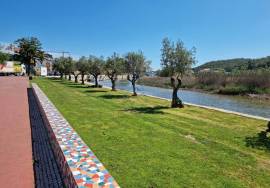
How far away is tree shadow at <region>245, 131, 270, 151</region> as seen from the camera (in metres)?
7.69

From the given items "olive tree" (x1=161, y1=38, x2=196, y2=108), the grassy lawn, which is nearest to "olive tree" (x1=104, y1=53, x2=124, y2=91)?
"olive tree" (x1=161, y1=38, x2=196, y2=108)

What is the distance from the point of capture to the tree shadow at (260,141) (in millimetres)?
7691

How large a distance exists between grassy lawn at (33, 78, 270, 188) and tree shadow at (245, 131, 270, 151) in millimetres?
30

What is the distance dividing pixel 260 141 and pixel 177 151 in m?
3.42

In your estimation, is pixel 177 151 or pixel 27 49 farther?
pixel 27 49

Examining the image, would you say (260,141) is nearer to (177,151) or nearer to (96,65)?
(177,151)

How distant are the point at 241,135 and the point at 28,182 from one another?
24.6 feet

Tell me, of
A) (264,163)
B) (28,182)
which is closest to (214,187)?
(264,163)

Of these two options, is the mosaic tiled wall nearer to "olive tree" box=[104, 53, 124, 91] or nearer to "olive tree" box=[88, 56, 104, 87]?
"olive tree" box=[104, 53, 124, 91]

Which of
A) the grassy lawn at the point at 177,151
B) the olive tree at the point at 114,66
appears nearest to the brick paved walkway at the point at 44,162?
the grassy lawn at the point at 177,151

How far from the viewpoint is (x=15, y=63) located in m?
68.9

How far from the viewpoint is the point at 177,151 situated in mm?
6836

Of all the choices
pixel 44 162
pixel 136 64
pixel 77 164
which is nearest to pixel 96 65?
pixel 136 64

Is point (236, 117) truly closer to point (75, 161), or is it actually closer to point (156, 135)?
point (156, 135)
